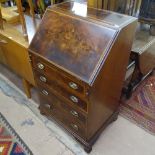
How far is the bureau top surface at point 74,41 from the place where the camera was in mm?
1032

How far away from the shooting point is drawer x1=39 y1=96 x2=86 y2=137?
1381 mm

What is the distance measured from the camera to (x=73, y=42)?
3.71 ft

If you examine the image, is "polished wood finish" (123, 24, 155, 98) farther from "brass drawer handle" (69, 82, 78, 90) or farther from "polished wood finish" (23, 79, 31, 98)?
"polished wood finish" (23, 79, 31, 98)

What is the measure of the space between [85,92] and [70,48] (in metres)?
0.28

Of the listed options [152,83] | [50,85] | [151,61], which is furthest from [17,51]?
[152,83]

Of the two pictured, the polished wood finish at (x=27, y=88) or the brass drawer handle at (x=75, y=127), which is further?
the polished wood finish at (x=27, y=88)

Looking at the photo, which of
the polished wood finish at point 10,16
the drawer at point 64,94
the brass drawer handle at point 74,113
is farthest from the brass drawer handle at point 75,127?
the polished wood finish at point 10,16

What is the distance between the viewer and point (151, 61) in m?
1.89

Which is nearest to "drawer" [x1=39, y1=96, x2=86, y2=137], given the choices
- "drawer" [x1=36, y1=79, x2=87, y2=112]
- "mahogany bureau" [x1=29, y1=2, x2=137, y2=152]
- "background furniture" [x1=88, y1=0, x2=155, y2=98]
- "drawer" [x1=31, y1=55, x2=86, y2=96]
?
"mahogany bureau" [x1=29, y1=2, x2=137, y2=152]

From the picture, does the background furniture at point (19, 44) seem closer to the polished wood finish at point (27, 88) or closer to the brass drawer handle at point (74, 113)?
the polished wood finish at point (27, 88)

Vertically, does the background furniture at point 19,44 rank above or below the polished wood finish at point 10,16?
below

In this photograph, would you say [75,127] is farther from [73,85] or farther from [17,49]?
[17,49]

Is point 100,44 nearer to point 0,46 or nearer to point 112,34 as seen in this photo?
point 112,34

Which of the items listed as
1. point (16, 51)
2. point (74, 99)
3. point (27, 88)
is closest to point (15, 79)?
point (27, 88)
